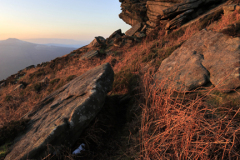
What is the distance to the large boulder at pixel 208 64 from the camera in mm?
3028

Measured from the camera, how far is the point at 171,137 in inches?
87.0

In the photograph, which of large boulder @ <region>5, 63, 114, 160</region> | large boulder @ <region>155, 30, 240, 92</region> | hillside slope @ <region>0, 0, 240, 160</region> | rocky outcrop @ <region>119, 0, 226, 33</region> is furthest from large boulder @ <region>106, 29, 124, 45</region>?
large boulder @ <region>5, 63, 114, 160</region>

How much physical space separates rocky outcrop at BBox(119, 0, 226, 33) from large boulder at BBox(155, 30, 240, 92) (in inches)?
379

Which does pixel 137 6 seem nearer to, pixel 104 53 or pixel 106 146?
pixel 104 53

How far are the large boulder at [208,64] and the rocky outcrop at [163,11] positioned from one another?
31.6 ft

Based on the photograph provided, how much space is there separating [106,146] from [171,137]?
5.65 feet

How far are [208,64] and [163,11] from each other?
→ 12387 mm

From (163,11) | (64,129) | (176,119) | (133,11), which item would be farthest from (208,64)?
(133,11)

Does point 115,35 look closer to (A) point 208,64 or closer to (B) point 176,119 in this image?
(A) point 208,64

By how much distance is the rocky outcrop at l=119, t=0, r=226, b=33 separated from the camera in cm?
1288

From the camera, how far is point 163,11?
546 inches

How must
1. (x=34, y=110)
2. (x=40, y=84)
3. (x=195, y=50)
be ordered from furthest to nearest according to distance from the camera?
(x=40, y=84) < (x=34, y=110) < (x=195, y=50)

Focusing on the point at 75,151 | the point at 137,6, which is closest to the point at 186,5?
the point at 137,6

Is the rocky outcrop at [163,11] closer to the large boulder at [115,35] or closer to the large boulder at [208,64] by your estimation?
the large boulder at [115,35]
